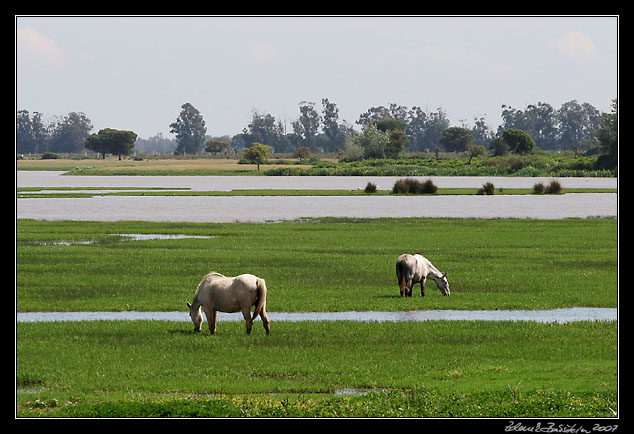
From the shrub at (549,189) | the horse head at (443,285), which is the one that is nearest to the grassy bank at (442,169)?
the shrub at (549,189)

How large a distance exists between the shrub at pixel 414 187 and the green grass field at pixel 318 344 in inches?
1938

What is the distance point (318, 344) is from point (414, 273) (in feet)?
25.6

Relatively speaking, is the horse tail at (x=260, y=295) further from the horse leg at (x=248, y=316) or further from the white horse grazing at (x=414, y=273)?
the white horse grazing at (x=414, y=273)

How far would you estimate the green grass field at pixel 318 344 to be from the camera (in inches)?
663

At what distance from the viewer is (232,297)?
2272cm

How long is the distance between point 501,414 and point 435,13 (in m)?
6.64

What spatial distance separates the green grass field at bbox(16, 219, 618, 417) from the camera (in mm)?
16844

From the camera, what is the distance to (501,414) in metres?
15.9

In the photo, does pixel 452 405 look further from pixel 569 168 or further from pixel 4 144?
pixel 569 168

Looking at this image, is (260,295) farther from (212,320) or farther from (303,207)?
(303,207)

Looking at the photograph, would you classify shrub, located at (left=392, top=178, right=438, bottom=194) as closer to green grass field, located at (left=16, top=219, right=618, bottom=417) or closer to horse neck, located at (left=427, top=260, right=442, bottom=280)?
green grass field, located at (left=16, top=219, right=618, bottom=417)

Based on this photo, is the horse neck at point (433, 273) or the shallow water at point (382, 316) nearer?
the shallow water at point (382, 316)

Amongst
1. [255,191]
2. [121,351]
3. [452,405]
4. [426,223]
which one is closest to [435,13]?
[452,405]

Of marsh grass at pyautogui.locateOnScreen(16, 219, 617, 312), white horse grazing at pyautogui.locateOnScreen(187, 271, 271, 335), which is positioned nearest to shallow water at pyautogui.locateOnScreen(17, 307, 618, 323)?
marsh grass at pyautogui.locateOnScreen(16, 219, 617, 312)
